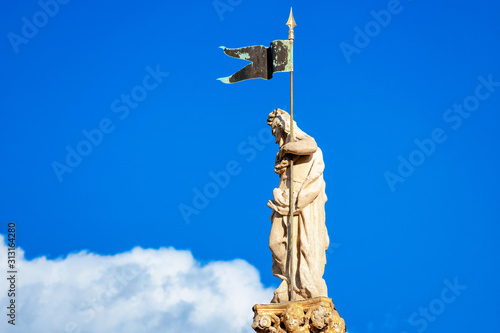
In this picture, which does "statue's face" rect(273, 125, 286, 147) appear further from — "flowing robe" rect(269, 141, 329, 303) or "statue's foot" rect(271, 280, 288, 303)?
"statue's foot" rect(271, 280, 288, 303)

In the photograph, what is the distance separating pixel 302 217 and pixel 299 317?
2547 millimetres

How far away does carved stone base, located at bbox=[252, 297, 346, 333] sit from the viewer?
2450cm

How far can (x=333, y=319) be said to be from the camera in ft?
80.8

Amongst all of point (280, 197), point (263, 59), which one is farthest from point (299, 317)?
point (263, 59)

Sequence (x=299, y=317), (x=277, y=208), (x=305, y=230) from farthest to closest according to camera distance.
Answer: (x=277, y=208) → (x=305, y=230) → (x=299, y=317)

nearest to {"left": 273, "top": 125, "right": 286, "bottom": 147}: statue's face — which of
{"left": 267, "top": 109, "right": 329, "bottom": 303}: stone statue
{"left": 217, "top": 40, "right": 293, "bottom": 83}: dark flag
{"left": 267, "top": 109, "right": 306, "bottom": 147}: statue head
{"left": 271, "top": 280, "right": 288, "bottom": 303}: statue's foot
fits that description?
{"left": 267, "top": 109, "right": 306, "bottom": 147}: statue head

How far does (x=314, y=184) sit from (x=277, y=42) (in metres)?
3.46

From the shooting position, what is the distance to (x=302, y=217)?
85.8ft

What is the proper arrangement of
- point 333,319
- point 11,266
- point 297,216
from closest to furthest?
point 333,319
point 297,216
point 11,266

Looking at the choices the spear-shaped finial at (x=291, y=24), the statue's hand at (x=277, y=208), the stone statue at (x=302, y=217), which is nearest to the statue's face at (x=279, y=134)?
the stone statue at (x=302, y=217)

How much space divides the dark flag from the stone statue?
1.29 meters

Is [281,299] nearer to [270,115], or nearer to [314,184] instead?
[314,184]

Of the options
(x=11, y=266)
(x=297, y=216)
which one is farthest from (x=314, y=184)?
(x=11, y=266)

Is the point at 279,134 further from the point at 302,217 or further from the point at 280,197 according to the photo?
the point at 302,217
